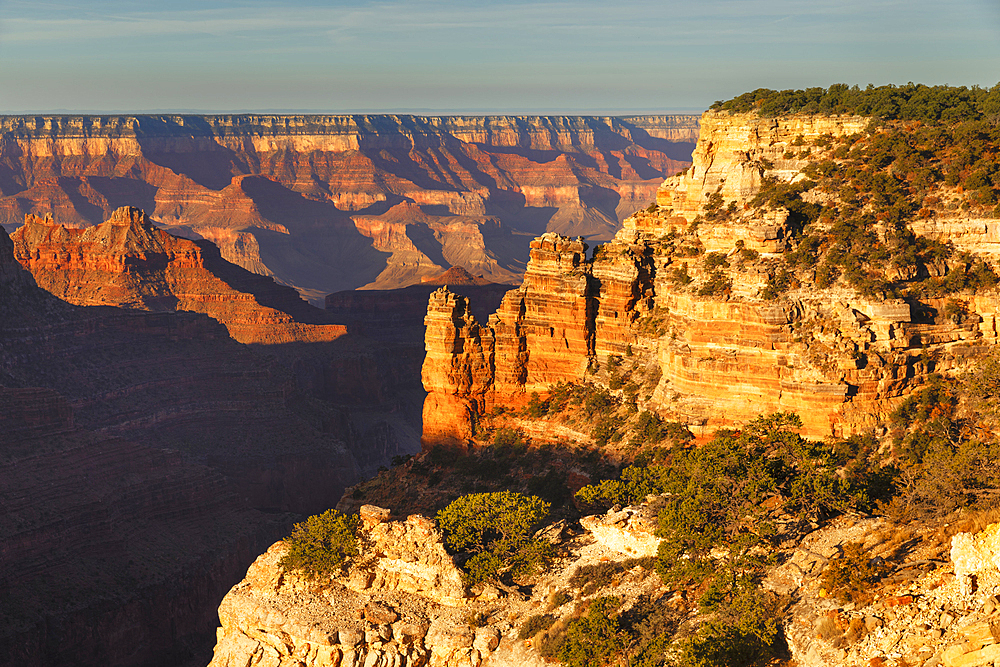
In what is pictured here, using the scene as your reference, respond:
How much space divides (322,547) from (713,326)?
23937mm

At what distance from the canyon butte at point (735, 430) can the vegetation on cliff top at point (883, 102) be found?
0.25m

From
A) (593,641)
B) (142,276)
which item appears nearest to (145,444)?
(142,276)

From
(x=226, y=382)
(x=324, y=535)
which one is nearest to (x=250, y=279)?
(x=226, y=382)

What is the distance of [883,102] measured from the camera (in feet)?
244

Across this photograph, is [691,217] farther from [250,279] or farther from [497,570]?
[250,279]

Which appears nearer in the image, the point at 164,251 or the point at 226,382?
the point at 226,382

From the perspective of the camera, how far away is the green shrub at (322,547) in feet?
176

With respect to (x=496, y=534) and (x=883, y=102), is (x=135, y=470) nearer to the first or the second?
(x=496, y=534)

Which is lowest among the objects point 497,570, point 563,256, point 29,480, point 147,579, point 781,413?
point 147,579

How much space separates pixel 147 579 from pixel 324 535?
3868cm

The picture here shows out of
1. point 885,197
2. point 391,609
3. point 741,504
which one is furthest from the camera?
point 885,197

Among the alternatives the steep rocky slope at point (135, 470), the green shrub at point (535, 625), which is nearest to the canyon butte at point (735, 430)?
the green shrub at point (535, 625)

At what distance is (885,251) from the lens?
64.2m

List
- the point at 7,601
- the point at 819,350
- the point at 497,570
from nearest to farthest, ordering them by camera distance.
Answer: the point at 497,570 < the point at 819,350 < the point at 7,601
